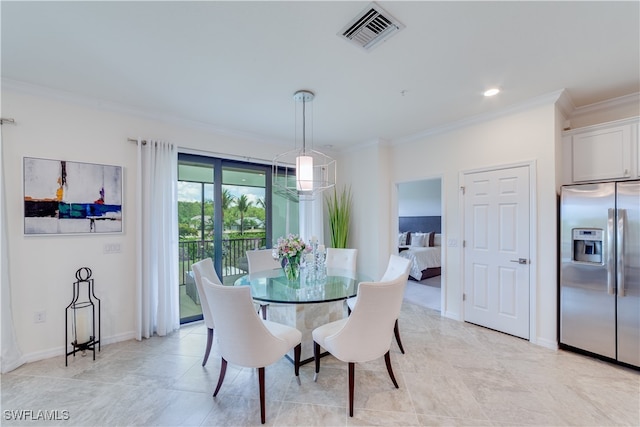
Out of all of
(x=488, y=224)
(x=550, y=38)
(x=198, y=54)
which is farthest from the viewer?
(x=488, y=224)

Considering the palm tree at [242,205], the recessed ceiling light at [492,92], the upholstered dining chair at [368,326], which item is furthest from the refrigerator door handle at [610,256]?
the palm tree at [242,205]

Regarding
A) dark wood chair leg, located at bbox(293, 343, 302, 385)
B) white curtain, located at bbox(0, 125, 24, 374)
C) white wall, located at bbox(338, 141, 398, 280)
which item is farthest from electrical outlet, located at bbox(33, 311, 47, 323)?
Result: white wall, located at bbox(338, 141, 398, 280)

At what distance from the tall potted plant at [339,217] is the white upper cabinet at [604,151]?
115 inches

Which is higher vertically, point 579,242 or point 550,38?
point 550,38

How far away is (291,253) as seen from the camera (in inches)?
100

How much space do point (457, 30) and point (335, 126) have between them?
1996mm

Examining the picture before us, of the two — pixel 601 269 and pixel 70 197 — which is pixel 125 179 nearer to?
pixel 70 197

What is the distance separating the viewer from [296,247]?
2.55 meters

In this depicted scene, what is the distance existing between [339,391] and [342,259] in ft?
5.39

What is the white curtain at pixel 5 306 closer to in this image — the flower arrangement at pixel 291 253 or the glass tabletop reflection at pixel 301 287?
the glass tabletop reflection at pixel 301 287

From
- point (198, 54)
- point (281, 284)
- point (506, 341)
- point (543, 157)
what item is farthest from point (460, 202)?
point (198, 54)

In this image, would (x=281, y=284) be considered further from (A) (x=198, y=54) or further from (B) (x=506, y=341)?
(B) (x=506, y=341)

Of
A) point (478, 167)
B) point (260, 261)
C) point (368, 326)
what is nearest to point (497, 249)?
point (478, 167)

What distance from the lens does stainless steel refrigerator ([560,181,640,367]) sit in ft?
7.61
